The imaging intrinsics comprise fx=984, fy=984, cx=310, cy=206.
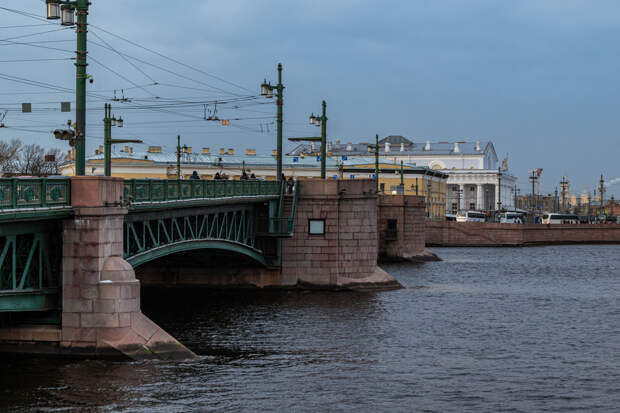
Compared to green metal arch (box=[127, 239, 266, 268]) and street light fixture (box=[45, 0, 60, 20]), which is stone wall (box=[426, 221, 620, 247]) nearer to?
green metal arch (box=[127, 239, 266, 268])

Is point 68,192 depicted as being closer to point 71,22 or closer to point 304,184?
point 71,22

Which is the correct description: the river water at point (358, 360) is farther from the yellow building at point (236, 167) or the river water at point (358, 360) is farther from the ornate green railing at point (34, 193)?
the yellow building at point (236, 167)

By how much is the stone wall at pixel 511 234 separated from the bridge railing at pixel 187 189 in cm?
4725

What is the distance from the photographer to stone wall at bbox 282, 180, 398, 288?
34875mm

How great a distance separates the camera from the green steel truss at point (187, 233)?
22766mm

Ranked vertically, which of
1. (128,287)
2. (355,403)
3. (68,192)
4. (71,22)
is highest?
(71,22)

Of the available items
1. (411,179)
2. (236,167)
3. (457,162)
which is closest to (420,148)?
(457,162)

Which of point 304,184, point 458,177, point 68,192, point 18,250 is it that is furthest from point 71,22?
point 458,177

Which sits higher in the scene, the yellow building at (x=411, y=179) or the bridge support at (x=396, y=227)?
the yellow building at (x=411, y=179)

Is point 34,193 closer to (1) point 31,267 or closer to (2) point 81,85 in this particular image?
(1) point 31,267

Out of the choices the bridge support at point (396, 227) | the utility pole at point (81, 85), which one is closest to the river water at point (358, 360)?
the utility pole at point (81, 85)

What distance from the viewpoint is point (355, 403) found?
17000 mm

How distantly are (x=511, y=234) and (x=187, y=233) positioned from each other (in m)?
59.0

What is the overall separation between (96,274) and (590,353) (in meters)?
11.3
